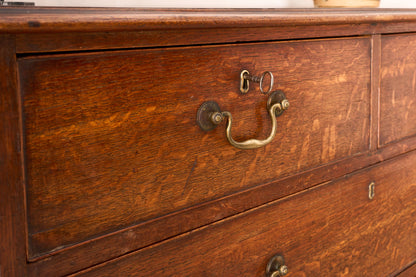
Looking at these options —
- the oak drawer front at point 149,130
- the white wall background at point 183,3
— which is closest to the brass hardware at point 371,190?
the oak drawer front at point 149,130

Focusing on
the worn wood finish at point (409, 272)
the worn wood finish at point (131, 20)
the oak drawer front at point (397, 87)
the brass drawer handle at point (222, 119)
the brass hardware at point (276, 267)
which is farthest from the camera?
the worn wood finish at point (409, 272)

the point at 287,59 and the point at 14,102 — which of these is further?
the point at 287,59

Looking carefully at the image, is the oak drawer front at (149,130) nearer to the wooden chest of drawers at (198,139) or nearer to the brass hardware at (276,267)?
the wooden chest of drawers at (198,139)

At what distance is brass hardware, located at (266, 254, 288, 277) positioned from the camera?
25.7 inches

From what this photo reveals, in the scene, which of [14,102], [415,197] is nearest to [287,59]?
[14,102]

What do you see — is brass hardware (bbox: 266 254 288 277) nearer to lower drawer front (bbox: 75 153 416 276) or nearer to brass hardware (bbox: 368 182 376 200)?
lower drawer front (bbox: 75 153 416 276)

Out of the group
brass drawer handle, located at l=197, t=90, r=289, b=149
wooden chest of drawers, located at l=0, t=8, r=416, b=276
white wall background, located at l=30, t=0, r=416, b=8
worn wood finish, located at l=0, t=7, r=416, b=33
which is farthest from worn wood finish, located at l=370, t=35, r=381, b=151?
white wall background, located at l=30, t=0, r=416, b=8

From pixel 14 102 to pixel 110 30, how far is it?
11cm

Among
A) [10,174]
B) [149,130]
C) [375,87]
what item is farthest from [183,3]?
[10,174]

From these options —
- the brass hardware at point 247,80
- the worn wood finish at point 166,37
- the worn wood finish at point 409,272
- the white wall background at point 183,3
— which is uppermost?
the white wall background at point 183,3

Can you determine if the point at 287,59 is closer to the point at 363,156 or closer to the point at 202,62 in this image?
the point at 202,62

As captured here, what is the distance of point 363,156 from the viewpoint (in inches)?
30.5

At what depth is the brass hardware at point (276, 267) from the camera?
65 cm

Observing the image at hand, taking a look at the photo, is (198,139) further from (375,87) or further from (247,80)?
(375,87)
